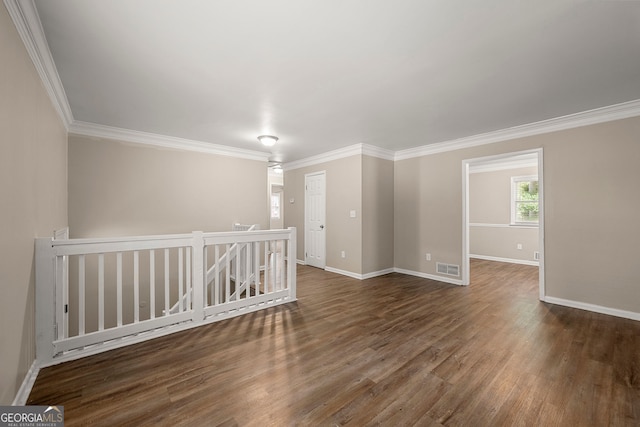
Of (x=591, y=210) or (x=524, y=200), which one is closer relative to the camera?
(x=591, y=210)

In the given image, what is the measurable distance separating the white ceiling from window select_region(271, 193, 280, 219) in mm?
6832

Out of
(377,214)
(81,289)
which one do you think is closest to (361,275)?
(377,214)

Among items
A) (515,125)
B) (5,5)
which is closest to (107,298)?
(5,5)

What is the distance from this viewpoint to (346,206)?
5.12m

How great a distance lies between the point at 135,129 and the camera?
13.2 feet

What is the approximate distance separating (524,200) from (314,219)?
510 centimetres

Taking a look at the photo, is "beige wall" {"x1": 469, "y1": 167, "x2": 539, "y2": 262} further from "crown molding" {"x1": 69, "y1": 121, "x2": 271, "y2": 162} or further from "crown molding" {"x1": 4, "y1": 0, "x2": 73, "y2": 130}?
"crown molding" {"x1": 4, "y1": 0, "x2": 73, "y2": 130}

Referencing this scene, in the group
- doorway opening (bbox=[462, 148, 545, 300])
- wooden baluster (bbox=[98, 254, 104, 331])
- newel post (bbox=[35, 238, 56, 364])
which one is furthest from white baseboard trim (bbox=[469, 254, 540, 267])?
newel post (bbox=[35, 238, 56, 364])

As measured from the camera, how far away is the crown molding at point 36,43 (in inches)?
61.5

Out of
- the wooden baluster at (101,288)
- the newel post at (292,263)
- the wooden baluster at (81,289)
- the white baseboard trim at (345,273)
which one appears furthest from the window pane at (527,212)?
the wooden baluster at (81,289)

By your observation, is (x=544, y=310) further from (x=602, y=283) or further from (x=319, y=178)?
(x=319, y=178)

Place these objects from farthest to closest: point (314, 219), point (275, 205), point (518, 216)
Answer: point (275, 205)
point (518, 216)
point (314, 219)

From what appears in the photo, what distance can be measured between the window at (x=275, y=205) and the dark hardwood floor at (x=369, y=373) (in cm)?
746

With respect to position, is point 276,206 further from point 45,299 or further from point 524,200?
point 45,299
